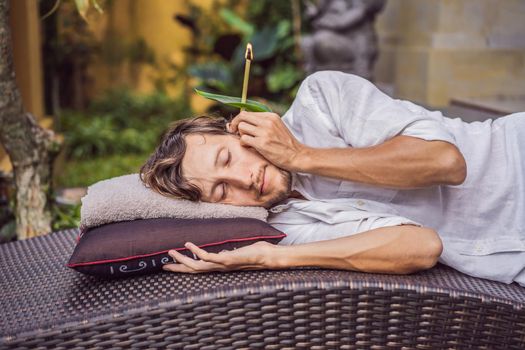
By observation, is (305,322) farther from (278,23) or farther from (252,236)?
(278,23)

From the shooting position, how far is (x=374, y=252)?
1884mm

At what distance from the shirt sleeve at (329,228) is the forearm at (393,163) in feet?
0.35

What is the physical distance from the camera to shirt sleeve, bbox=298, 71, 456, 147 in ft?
6.51

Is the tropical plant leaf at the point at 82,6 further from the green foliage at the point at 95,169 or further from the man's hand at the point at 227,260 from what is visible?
the green foliage at the point at 95,169

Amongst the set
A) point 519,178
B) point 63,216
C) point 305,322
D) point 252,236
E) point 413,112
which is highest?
point 413,112

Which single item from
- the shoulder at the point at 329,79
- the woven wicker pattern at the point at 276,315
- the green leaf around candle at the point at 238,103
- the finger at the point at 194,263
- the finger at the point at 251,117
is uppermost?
the shoulder at the point at 329,79

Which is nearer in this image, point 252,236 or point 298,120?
point 252,236

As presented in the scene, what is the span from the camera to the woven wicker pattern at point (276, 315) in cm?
171

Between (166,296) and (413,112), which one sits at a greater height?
(413,112)

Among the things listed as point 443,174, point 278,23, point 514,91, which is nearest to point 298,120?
point 443,174

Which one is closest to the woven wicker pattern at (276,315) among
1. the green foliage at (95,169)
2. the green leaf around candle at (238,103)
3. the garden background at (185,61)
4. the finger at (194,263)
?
the finger at (194,263)

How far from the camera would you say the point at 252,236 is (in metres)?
2.00

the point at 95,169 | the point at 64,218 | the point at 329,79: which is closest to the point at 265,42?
the point at 95,169

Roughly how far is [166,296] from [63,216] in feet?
6.03
